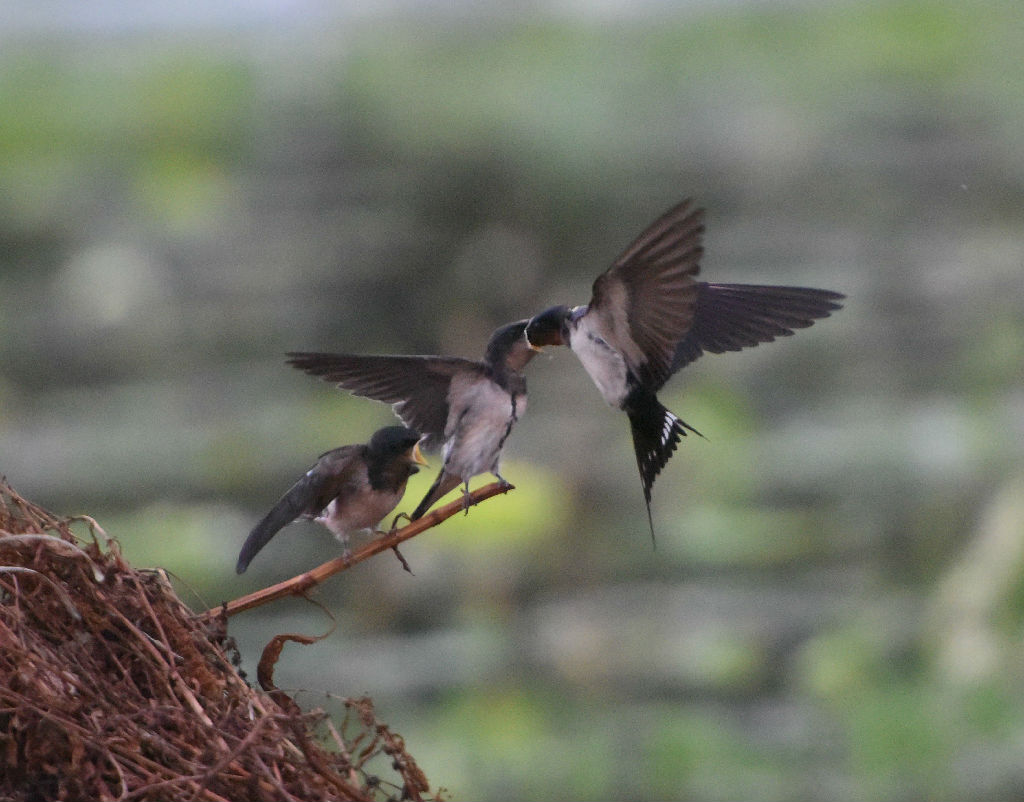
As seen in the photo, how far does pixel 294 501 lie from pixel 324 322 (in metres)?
3.83

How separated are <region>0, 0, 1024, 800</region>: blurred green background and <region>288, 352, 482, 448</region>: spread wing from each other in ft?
9.92

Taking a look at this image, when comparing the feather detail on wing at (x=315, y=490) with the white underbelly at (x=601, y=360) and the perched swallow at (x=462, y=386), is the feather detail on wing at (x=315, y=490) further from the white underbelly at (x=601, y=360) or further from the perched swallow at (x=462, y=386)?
the white underbelly at (x=601, y=360)

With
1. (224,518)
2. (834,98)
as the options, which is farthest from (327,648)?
(834,98)

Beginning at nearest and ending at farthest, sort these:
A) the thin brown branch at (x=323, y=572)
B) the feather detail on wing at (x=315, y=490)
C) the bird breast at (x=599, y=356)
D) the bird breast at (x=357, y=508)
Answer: the thin brown branch at (x=323, y=572) → the bird breast at (x=599, y=356) → the feather detail on wing at (x=315, y=490) → the bird breast at (x=357, y=508)

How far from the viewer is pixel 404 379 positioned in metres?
1.90

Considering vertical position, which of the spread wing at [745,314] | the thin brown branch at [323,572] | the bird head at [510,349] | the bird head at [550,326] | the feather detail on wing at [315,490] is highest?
the spread wing at [745,314]

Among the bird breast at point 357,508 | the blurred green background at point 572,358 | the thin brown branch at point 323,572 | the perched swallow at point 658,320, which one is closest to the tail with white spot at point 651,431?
the perched swallow at point 658,320

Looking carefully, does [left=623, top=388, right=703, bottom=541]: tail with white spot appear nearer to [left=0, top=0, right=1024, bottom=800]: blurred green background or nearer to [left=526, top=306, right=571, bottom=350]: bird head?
[left=526, top=306, right=571, bottom=350]: bird head

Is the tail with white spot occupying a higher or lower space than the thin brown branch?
higher

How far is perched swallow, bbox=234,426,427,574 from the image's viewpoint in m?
1.96

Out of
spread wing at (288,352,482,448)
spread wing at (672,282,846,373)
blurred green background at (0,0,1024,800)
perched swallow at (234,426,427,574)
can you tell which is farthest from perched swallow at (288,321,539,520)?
blurred green background at (0,0,1024,800)

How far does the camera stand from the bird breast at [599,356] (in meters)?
1.75

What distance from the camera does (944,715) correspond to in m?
5.10

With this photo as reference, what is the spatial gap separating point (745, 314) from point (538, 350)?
0.31 m
